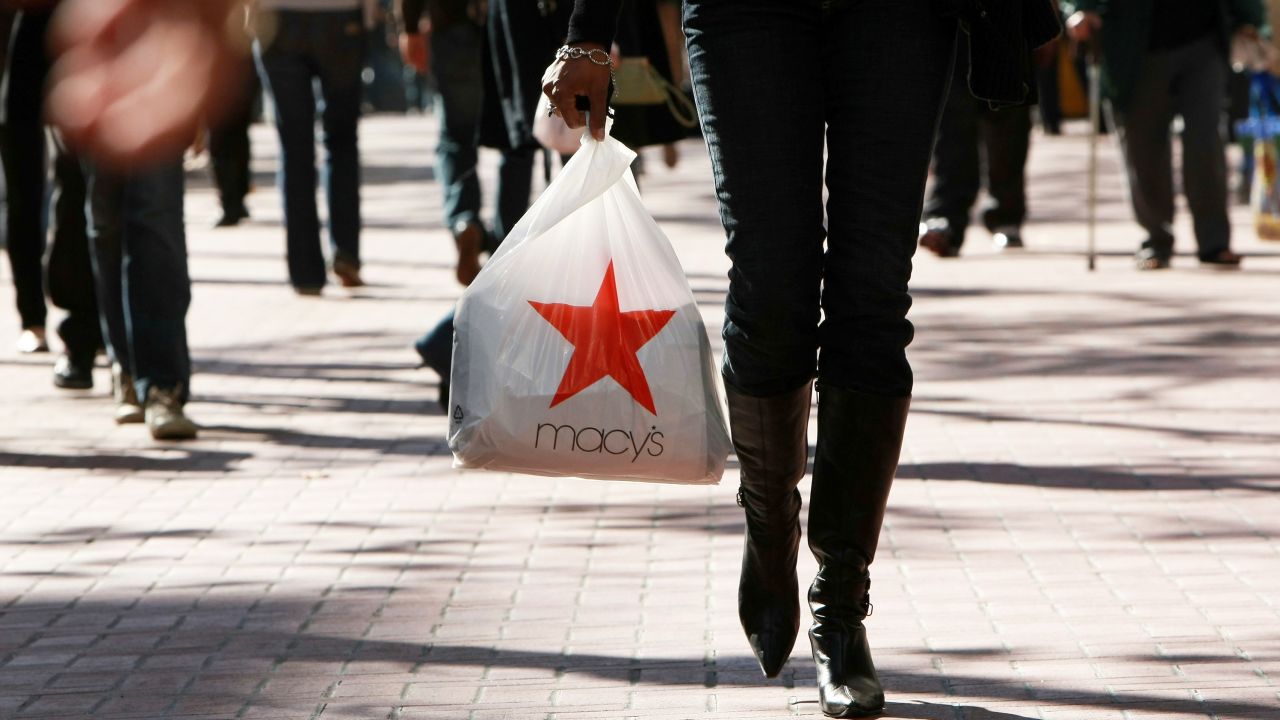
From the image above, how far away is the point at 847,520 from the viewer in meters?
3.57

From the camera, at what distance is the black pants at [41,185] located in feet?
25.3

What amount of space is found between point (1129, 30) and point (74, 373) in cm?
578

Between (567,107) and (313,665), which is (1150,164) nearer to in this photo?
(567,107)

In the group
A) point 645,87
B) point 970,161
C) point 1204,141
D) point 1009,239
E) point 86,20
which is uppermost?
point 86,20

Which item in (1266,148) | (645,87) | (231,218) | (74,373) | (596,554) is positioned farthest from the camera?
(231,218)

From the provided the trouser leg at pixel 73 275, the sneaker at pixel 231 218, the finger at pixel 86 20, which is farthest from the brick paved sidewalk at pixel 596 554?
the sneaker at pixel 231 218

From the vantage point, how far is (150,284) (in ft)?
21.8

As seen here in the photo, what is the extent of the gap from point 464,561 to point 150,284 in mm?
2219

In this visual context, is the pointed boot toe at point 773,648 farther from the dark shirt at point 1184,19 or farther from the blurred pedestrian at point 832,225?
the dark shirt at point 1184,19

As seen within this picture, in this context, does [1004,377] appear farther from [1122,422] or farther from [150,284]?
[150,284]

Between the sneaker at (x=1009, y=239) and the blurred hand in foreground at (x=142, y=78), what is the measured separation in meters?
6.68

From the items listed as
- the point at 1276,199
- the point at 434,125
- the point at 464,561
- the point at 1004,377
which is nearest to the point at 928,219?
the point at 1276,199

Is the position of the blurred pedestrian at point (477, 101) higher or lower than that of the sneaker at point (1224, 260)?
higher

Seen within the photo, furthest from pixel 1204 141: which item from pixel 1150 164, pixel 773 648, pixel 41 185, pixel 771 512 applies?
pixel 773 648
